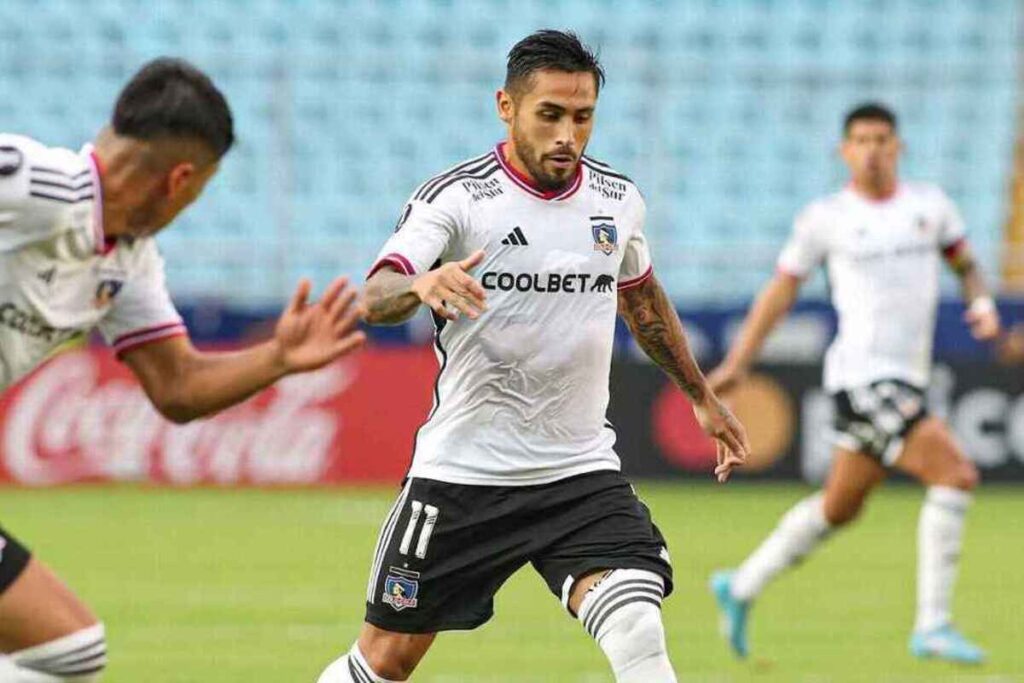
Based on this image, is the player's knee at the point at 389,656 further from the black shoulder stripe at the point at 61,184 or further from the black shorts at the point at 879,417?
the black shorts at the point at 879,417

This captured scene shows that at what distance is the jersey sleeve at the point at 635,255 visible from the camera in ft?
21.9

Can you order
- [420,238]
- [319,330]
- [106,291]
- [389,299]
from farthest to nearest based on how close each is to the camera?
→ [420,238] < [389,299] < [106,291] < [319,330]

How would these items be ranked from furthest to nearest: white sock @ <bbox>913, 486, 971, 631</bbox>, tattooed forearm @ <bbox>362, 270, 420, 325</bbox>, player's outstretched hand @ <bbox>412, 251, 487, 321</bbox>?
white sock @ <bbox>913, 486, 971, 631</bbox> < tattooed forearm @ <bbox>362, 270, 420, 325</bbox> < player's outstretched hand @ <bbox>412, 251, 487, 321</bbox>

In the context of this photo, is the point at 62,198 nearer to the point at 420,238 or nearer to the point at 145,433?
the point at 420,238

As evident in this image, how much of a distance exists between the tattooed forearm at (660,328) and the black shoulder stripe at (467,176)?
0.63 m

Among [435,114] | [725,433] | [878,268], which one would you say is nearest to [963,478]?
[878,268]

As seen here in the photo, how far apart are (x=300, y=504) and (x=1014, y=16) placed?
9959 millimetres

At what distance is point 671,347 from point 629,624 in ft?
3.40

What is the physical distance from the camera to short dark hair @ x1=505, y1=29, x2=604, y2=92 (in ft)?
21.1

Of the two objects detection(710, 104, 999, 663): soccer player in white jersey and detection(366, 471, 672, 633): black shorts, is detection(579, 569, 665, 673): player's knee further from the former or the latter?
detection(710, 104, 999, 663): soccer player in white jersey

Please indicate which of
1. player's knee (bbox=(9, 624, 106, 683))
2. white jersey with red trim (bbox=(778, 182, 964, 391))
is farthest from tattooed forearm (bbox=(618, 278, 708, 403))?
white jersey with red trim (bbox=(778, 182, 964, 391))

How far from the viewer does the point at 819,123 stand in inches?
859

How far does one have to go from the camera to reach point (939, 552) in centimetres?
1034

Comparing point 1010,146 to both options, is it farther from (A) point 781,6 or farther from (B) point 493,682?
(B) point 493,682
